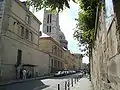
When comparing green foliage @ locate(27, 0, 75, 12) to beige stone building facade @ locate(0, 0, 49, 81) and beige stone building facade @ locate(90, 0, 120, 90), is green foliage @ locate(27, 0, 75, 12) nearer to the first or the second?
beige stone building facade @ locate(90, 0, 120, 90)

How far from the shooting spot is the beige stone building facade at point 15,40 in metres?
33.5

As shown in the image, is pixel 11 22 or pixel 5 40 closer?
pixel 5 40

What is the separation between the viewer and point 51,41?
237ft

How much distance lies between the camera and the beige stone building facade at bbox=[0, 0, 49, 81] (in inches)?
1319

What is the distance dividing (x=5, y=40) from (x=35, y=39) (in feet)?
67.3

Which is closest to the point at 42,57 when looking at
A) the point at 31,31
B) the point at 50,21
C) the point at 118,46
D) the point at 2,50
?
the point at 31,31

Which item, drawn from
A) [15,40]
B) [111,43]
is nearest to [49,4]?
[111,43]

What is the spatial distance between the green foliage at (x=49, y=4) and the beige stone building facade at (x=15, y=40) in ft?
68.4

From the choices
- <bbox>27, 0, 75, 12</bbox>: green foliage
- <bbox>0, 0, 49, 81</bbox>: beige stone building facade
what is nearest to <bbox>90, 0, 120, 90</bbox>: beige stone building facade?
<bbox>27, 0, 75, 12</bbox>: green foliage

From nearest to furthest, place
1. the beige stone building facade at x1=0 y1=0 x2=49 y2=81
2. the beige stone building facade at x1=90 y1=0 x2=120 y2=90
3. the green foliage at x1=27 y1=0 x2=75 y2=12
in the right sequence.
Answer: the beige stone building facade at x1=90 y1=0 x2=120 y2=90, the green foliage at x1=27 y1=0 x2=75 y2=12, the beige stone building facade at x1=0 y1=0 x2=49 y2=81

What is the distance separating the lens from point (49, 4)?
5.99m

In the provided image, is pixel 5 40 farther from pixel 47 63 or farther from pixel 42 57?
pixel 47 63

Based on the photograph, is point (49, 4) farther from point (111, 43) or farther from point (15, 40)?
point (15, 40)

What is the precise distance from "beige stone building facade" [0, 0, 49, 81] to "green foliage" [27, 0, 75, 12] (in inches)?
821
